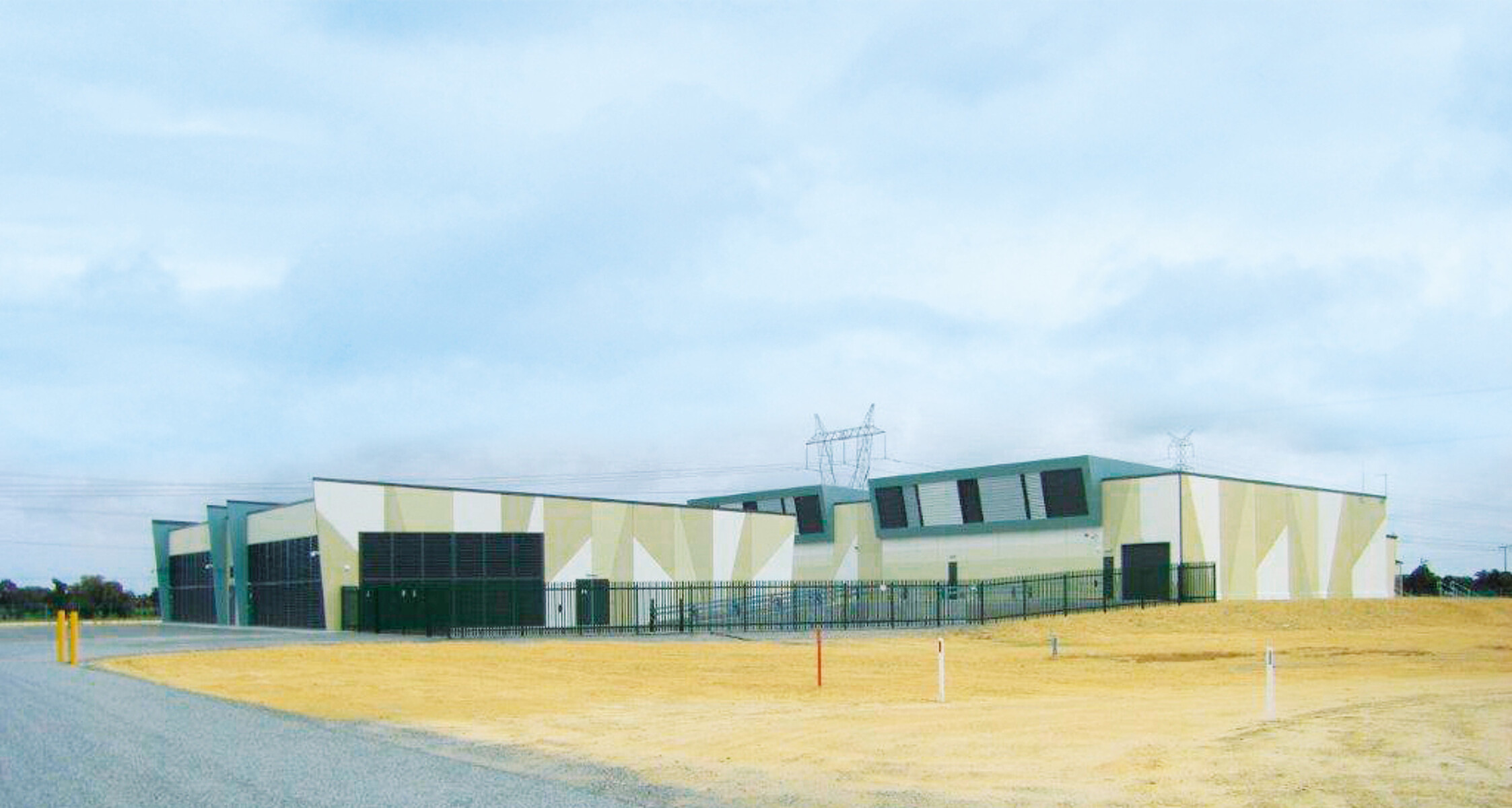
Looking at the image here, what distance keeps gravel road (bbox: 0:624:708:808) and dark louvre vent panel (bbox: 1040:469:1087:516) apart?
49880mm

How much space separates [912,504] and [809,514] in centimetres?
1024

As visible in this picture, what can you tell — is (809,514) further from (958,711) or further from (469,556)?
(958,711)

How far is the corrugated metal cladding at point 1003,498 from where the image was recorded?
6975 cm

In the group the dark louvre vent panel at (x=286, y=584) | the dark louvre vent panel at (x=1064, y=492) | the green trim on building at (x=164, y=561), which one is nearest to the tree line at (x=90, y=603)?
the green trim on building at (x=164, y=561)

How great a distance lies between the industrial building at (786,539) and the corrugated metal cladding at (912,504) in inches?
3.7

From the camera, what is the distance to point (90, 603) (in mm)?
114875

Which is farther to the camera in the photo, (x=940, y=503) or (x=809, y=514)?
(x=809, y=514)

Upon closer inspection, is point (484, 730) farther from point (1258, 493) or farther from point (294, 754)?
point (1258, 493)

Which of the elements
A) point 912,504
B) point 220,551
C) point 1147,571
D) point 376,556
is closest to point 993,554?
point 912,504

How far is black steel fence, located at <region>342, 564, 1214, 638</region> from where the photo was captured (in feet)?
160

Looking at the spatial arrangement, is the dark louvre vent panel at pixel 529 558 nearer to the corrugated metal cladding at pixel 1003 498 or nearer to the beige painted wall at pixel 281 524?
the beige painted wall at pixel 281 524

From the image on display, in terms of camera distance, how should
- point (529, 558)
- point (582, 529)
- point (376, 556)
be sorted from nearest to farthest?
point (376, 556)
point (529, 558)
point (582, 529)

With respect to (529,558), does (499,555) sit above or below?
above

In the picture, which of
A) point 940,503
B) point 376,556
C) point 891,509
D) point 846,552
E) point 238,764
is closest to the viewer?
point 238,764
